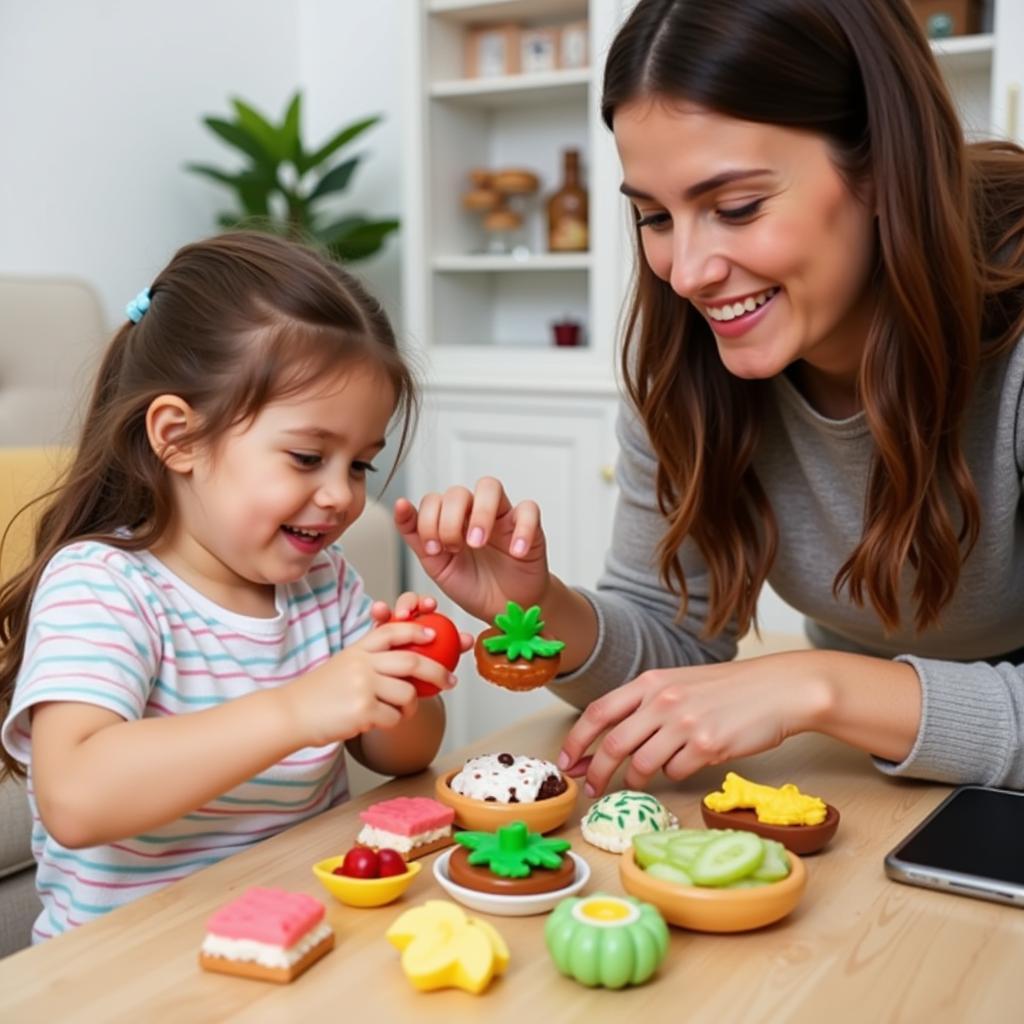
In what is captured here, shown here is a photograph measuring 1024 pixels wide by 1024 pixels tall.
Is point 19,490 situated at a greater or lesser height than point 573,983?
greater

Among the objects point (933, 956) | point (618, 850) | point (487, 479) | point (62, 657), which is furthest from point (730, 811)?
point (62, 657)

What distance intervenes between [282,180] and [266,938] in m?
2.81

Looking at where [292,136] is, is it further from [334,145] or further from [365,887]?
[365,887]

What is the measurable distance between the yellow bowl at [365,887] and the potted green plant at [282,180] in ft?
7.69

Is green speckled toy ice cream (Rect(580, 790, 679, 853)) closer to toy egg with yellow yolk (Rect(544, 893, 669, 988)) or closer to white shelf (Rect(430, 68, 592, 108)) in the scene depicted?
toy egg with yellow yolk (Rect(544, 893, 669, 988))

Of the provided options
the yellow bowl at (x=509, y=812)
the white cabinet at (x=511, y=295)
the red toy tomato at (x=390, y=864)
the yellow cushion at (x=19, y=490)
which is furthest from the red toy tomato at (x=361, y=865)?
the white cabinet at (x=511, y=295)

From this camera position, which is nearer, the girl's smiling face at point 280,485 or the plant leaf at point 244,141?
the girl's smiling face at point 280,485

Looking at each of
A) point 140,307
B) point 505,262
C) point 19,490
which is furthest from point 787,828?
point 505,262

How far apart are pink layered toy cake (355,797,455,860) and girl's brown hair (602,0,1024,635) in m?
0.45

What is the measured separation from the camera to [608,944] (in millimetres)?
672

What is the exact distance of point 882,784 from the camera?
3.42 feet

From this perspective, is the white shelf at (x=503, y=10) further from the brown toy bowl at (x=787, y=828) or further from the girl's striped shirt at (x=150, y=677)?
the brown toy bowl at (x=787, y=828)

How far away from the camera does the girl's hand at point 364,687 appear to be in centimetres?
86

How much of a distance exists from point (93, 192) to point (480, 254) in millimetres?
979
